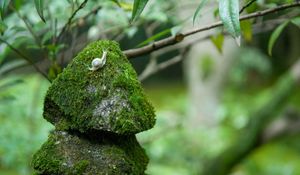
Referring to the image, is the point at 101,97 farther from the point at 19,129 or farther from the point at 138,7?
the point at 19,129

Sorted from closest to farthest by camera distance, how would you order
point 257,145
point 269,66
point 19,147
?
1. point 19,147
2. point 257,145
3. point 269,66

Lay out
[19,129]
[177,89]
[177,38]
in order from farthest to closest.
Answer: [177,89]
[19,129]
[177,38]

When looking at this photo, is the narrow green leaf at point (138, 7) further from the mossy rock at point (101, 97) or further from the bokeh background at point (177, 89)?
the bokeh background at point (177, 89)

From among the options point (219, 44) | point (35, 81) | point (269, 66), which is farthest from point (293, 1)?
point (269, 66)

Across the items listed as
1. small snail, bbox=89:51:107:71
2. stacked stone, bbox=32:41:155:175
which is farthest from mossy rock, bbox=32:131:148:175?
small snail, bbox=89:51:107:71

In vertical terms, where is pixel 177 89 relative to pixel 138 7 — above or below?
below

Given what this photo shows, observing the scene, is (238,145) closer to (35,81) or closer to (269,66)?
(35,81)

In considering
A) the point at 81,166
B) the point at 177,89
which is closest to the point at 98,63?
the point at 81,166
